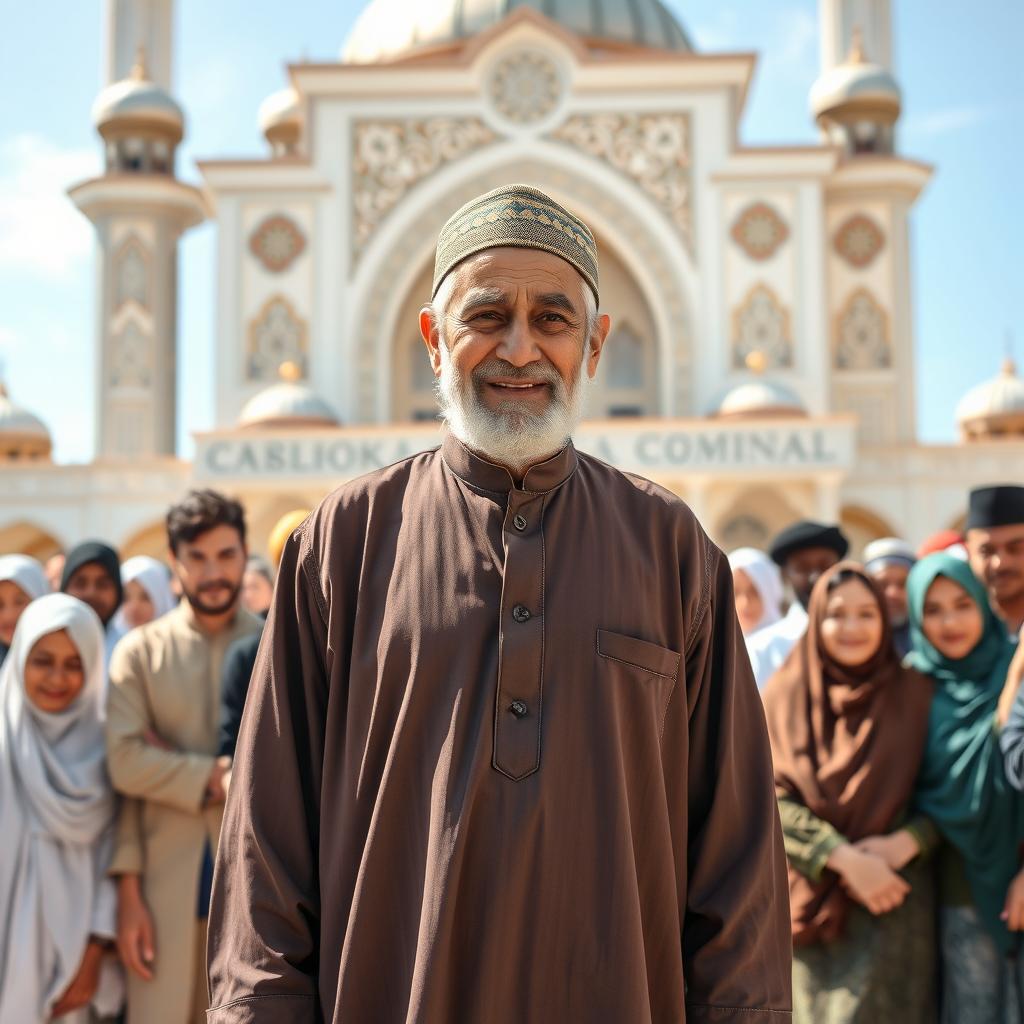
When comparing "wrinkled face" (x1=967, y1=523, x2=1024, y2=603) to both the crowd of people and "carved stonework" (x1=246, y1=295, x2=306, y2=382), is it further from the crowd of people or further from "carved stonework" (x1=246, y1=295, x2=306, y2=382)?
"carved stonework" (x1=246, y1=295, x2=306, y2=382)

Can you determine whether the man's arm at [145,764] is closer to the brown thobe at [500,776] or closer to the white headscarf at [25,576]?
the white headscarf at [25,576]

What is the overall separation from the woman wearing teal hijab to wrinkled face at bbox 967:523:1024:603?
14.0 inches

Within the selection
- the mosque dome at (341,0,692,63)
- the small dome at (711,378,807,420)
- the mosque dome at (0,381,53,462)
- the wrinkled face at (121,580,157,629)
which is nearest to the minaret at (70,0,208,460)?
the mosque dome at (0,381,53,462)

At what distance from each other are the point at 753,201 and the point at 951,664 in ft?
53.4

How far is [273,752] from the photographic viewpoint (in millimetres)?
1815

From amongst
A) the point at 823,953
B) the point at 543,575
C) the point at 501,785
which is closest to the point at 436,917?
the point at 501,785

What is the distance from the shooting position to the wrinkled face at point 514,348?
1.86 m

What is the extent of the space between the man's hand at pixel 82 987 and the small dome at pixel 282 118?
79.6 ft

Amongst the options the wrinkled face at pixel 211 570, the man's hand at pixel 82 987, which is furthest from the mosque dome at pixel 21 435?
the man's hand at pixel 82 987

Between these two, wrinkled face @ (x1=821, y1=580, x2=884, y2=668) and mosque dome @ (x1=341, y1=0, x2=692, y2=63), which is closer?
wrinkled face @ (x1=821, y1=580, x2=884, y2=668)

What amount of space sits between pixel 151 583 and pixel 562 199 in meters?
14.5

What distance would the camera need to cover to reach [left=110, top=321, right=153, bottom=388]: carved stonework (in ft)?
65.8

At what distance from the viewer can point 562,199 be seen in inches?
748

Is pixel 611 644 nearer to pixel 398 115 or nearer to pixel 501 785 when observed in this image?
pixel 501 785
